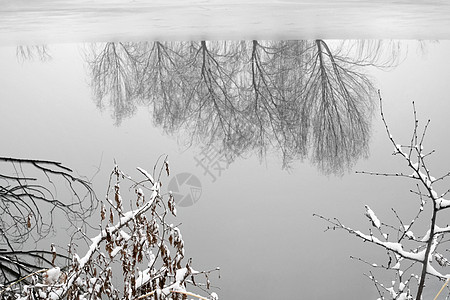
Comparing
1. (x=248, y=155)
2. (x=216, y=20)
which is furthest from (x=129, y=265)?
(x=248, y=155)

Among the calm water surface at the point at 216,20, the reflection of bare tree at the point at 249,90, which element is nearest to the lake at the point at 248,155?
the calm water surface at the point at 216,20

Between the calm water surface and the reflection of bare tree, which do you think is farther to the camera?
the reflection of bare tree

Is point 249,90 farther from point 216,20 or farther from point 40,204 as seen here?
point 40,204

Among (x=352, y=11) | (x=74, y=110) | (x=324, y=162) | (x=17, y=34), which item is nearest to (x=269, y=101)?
(x=324, y=162)

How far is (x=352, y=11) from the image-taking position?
752 centimetres

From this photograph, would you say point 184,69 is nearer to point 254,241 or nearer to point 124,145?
point 124,145

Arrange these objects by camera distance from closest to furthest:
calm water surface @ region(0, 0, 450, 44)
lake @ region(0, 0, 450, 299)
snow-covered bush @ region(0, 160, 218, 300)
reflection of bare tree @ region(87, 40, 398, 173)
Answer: snow-covered bush @ region(0, 160, 218, 300) < calm water surface @ region(0, 0, 450, 44) < lake @ region(0, 0, 450, 299) < reflection of bare tree @ region(87, 40, 398, 173)

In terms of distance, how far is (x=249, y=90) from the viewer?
28.7 ft

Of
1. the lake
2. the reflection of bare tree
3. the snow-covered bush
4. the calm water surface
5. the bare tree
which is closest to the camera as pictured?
the snow-covered bush

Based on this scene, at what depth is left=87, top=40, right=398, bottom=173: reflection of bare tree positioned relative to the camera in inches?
330

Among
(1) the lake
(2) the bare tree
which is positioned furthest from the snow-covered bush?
(1) the lake

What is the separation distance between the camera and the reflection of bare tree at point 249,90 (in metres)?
8.38

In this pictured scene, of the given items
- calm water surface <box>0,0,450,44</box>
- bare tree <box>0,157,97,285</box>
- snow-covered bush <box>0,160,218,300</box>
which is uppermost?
calm water surface <box>0,0,450,44</box>

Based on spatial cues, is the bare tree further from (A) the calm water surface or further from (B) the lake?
(A) the calm water surface
